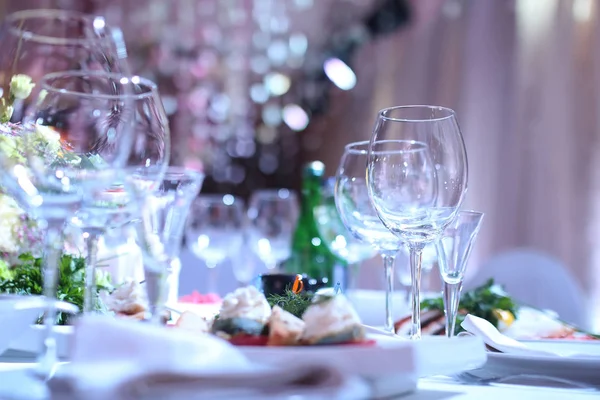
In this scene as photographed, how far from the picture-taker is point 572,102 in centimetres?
284

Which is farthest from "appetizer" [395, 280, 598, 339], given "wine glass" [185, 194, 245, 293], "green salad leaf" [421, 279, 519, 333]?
"wine glass" [185, 194, 245, 293]

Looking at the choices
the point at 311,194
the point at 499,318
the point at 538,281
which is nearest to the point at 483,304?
the point at 499,318

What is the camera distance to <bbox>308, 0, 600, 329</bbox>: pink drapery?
2.76m

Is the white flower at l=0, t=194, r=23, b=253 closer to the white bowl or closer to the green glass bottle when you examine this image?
the white bowl

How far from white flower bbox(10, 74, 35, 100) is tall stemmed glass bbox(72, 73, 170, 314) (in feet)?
0.67

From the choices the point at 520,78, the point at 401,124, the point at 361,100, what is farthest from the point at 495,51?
the point at 401,124

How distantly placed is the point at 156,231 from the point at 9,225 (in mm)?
461

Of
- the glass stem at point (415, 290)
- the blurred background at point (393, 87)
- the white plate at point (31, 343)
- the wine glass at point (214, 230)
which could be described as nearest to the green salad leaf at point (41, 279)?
the white plate at point (31, 343)

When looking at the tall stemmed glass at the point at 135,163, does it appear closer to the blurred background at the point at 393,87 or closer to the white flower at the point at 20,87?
the white flower at the point at 20,87

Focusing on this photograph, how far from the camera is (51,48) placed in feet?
3.01

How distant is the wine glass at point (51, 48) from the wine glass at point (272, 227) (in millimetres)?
878

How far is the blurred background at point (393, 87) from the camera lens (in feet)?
9.34

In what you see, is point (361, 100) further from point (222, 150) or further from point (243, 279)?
point (243, 279)

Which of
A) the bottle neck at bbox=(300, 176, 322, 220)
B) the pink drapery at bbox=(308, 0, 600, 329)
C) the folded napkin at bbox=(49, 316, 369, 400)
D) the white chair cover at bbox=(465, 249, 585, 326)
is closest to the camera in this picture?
the folded napkin at bbox=(49, 316, 369, 400)
